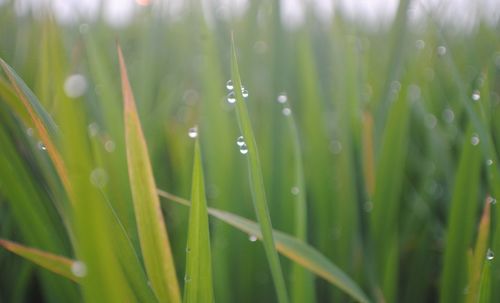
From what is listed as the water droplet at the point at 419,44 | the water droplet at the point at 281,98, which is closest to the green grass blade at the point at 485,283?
the water droplet at the point at 281,98

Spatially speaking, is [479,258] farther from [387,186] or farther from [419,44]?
[419,44]

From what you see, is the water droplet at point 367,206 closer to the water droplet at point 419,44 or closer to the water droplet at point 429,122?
the water droplet at point 429,122

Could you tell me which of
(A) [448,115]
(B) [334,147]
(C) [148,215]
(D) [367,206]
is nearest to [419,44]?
(A) [448,115]

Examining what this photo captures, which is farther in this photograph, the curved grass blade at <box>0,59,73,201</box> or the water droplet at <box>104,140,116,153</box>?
the water droplet at <box>104,140,116,153</box>

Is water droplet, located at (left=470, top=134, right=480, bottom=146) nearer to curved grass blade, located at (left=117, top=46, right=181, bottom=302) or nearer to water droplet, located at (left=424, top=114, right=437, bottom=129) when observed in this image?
water droplet, located at (left=424, top=114, right=437, bottom=129)

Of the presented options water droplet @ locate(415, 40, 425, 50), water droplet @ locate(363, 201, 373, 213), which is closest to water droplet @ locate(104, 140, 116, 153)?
water droplet @ locate(363, 201, 373, 213)

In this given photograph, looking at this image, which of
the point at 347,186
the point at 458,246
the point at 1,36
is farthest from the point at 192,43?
the point at 458,246
